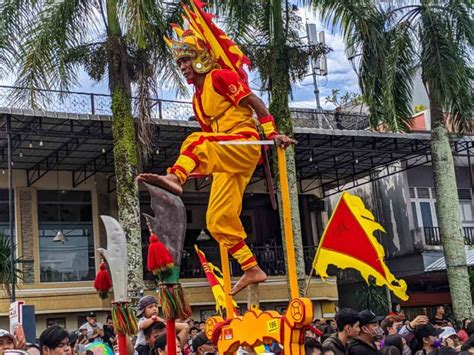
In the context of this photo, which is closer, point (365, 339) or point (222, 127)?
point (365, 339)

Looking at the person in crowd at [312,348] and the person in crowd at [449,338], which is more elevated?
the person in crowd at [312,348]

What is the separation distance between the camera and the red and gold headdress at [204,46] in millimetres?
6035

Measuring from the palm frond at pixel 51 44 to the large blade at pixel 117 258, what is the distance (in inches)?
349

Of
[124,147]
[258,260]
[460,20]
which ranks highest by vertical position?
[460,20]

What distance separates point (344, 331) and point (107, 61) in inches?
354

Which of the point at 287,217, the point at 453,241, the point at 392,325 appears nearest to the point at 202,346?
the point at 287,217

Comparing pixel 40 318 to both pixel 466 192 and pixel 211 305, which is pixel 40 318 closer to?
pixel 211 305

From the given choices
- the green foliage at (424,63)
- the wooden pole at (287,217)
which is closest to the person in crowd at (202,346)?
the wooden pole at (287,217)

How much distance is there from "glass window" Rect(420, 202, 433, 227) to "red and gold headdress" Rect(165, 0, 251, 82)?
19855 mm

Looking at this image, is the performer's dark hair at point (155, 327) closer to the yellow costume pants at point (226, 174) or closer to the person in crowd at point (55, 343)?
the yellow costume pants at point (226, 174)

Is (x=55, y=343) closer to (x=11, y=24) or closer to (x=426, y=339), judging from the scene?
(x=426, y=339)

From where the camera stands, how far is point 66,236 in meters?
20.7

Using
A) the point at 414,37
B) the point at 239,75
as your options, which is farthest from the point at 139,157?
the point at 239,75

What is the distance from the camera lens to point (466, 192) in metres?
25.9
